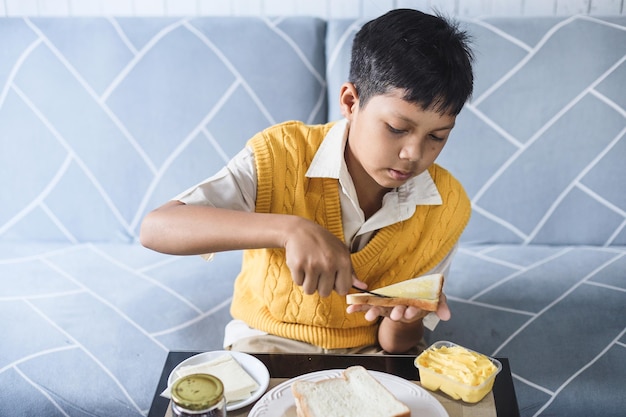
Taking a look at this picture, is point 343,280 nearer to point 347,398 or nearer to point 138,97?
point 347,398

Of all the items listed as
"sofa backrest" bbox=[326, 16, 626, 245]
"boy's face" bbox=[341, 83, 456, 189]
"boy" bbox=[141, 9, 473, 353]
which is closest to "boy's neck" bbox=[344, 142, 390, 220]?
"boy" bbox=[141, 9, 473, 353]

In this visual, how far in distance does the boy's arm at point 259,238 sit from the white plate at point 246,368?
0.55ft

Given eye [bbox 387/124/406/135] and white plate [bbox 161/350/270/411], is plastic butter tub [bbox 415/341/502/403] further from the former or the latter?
eye [bbox 387/124/406/135]

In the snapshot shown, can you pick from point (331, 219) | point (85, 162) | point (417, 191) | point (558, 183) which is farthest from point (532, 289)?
point (85, 162)

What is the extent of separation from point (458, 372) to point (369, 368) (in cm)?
15

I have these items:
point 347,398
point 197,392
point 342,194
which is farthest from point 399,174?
point 197,392

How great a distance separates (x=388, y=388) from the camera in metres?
0.99

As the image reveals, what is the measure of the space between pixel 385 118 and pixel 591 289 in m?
0.91

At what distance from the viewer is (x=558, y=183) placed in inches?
76.6

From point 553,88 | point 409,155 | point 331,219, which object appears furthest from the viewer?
point 553,88

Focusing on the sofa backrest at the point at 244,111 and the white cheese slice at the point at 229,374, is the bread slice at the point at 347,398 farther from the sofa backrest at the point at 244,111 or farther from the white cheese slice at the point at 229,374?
the sofa backrest at the point at 244,111

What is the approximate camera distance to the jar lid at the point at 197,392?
769 mm

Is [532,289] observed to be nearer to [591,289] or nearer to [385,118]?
[591,289]

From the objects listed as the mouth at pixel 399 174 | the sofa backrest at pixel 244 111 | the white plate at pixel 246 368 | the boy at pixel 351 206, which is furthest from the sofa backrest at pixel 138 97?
the white plate at pixel 246 368
